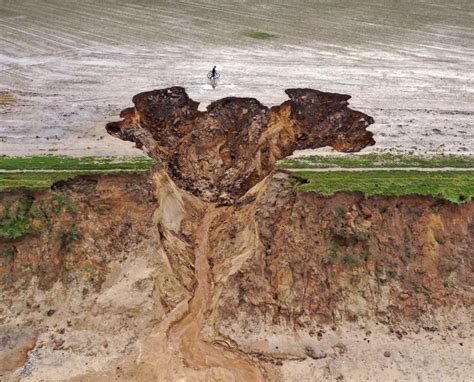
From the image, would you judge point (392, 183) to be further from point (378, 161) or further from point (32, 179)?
point (32, 179)

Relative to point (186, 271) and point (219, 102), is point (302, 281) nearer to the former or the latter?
point (186, 271)

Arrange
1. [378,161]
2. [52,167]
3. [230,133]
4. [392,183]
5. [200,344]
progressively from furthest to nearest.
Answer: [230,133], [378,161], [52,167], [392,183], [200,344]

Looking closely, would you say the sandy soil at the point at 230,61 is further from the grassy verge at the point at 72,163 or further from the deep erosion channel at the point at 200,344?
the deep erosion channel at the point at 200,344

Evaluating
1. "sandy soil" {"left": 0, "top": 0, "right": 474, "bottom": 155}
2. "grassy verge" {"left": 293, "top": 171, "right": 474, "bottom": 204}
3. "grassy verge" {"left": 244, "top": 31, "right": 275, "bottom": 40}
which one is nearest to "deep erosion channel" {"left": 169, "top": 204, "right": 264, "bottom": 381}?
"grassy verge" {"left": 293, "top": 171, "right": 474, "bottom": 204}

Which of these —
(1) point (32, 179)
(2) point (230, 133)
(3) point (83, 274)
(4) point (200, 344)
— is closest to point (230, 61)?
(2) point (230, 133)

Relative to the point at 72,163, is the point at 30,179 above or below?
below

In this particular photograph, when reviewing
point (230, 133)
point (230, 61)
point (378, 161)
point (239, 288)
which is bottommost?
point (239, 288)

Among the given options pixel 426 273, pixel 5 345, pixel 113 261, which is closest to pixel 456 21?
pixel 426 273
